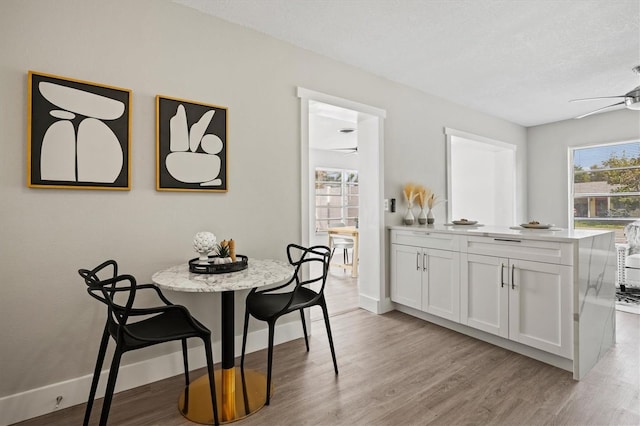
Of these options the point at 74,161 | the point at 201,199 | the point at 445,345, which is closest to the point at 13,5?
the point at 74,161

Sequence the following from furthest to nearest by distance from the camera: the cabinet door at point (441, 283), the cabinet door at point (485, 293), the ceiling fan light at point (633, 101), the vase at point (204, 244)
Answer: the ceiling fan light at point (633, 101) < the cabinet door at point (441, 283) < the cabinet door at point (485, 293) < the vase at point (204, 244)

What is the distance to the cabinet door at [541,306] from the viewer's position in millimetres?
2301

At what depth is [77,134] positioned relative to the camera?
1.98 meters

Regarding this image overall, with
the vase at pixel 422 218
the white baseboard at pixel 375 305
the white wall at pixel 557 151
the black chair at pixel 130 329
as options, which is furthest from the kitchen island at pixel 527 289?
the white wall at pixel 557 151

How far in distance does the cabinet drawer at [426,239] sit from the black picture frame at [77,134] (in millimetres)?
2580

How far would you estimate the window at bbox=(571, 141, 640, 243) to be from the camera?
197 inches

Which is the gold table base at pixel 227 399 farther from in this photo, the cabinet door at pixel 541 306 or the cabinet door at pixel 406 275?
the cabinet door at pixel 541 306

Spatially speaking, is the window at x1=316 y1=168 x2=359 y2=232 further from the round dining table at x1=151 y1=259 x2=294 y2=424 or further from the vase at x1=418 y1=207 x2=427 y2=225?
the round dining table at x1=151 y1=259 x2=294 y2=424

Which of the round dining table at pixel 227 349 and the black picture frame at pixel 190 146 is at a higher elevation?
the black picture frame at pixel 190 146

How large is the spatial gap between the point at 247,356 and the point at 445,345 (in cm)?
165

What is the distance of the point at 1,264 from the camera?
179cm

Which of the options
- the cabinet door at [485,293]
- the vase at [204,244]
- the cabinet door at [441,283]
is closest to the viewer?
the vase at [204,244]

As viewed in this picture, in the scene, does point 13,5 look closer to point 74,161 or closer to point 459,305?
point 74,161

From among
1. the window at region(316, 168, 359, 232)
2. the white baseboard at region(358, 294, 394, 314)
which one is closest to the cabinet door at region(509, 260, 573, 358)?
the white baseboard at region(358, 294, 394, 314)
